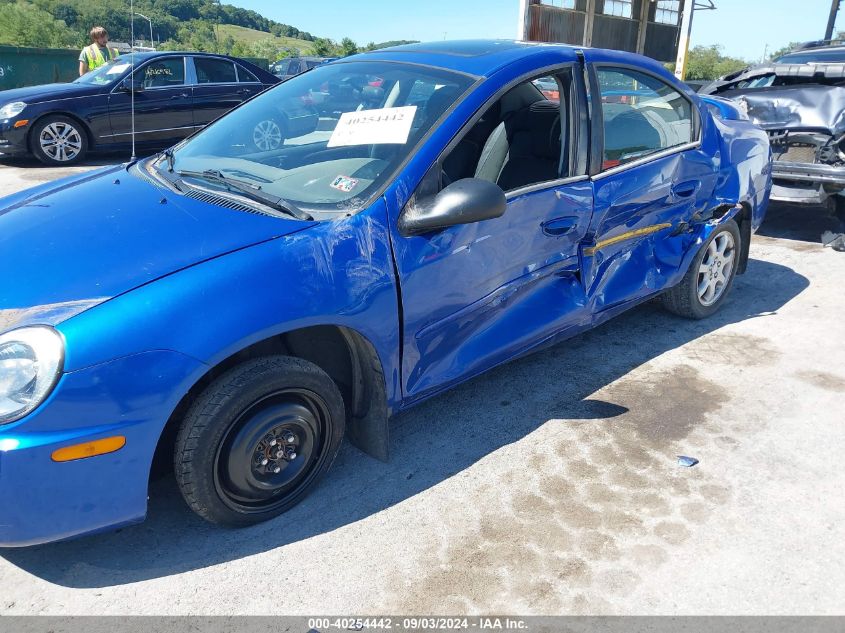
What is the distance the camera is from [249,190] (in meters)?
Answer: 2.70

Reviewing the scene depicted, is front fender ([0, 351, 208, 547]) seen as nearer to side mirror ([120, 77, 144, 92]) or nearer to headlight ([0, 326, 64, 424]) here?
headlight ([0, 326, 64, 424])

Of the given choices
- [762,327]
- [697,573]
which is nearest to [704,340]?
[762,327]

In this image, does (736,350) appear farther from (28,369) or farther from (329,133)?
(28,369)

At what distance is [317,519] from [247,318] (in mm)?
864

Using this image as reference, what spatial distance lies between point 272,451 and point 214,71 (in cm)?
872

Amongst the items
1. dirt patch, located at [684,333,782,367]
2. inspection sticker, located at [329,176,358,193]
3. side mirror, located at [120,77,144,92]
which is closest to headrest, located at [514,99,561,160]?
inspection sticker, located at [329,176,358,193]

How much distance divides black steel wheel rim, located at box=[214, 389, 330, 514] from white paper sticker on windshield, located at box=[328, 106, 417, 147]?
1.08 m

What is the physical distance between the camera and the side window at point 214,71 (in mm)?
9656

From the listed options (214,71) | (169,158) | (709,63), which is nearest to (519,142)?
(169,158)

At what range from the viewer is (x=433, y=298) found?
267 cm

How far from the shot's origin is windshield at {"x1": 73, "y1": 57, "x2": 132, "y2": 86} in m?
9.00

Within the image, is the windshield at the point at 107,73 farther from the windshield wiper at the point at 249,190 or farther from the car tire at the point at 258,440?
the car tire at the point at 258,440

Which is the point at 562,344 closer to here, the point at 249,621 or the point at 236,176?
the point at 236,176

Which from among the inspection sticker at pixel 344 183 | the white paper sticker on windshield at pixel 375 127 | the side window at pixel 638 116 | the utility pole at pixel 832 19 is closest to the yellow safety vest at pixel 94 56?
the white paper sticker on windshield at pixel 375 127
